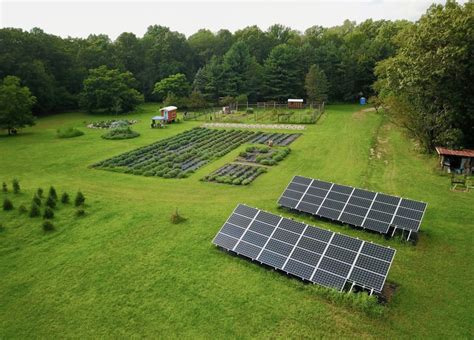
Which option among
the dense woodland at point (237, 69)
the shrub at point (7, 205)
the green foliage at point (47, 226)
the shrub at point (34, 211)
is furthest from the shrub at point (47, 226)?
the dense woodland at point (237, 69)

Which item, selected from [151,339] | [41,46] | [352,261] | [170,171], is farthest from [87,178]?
[41,46]

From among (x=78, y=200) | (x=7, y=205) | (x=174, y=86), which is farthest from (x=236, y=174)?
(x=174, y=86)

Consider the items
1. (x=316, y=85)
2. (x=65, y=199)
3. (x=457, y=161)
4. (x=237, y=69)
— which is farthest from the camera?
(x=237, y=69)

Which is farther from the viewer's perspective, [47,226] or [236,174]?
[236,174]

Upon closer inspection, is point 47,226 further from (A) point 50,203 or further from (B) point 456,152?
(B) point 456,152

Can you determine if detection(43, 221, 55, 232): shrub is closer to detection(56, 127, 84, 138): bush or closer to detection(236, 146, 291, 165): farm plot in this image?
detection(236, 146, 291, 165): farm plot

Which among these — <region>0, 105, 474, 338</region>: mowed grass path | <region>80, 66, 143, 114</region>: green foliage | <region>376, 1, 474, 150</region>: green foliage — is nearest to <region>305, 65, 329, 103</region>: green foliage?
<region>376, 1, 474, 150</region>: green foliage
